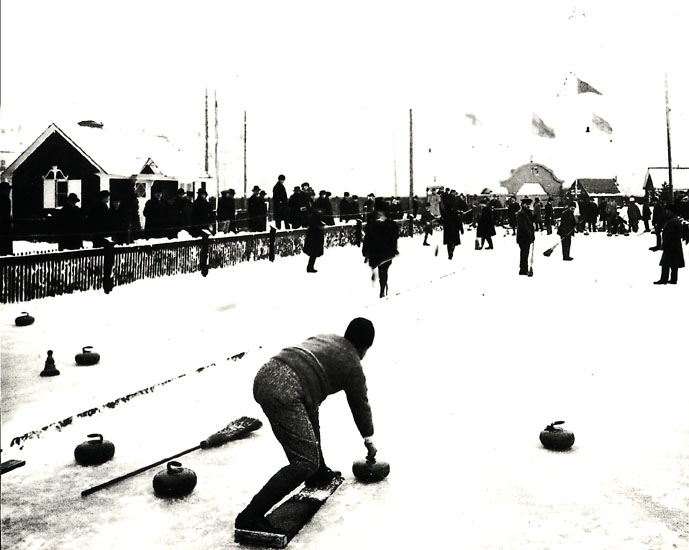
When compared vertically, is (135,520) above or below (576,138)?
below

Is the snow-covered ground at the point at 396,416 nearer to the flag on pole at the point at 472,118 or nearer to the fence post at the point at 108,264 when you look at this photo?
the fence post at the point at 108,264

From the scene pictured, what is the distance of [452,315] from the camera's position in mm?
11617

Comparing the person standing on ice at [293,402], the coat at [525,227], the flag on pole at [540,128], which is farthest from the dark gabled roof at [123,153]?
the flag on pole at [540,128]

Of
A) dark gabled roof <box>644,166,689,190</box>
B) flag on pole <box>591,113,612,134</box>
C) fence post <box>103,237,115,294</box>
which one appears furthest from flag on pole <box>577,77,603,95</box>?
fence post <box>103,237,115,294</box>

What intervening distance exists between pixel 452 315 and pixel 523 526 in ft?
24.2

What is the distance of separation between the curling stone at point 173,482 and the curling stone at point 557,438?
256 centimetres

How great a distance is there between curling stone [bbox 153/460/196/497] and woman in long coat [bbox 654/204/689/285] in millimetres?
11971

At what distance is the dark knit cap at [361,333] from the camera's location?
4.31 metres

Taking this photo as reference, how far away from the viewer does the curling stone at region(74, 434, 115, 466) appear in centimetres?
528

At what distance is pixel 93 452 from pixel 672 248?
41.0 ft

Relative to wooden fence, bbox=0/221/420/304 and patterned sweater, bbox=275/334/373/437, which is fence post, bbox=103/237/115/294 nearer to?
wooden fence, bbox=0/221/420/304

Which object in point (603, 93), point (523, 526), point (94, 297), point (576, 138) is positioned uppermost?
point (603, 93)

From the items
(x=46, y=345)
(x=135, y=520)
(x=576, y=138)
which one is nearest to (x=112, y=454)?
(x=135, y=520)

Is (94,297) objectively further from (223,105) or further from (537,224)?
(223,105)
